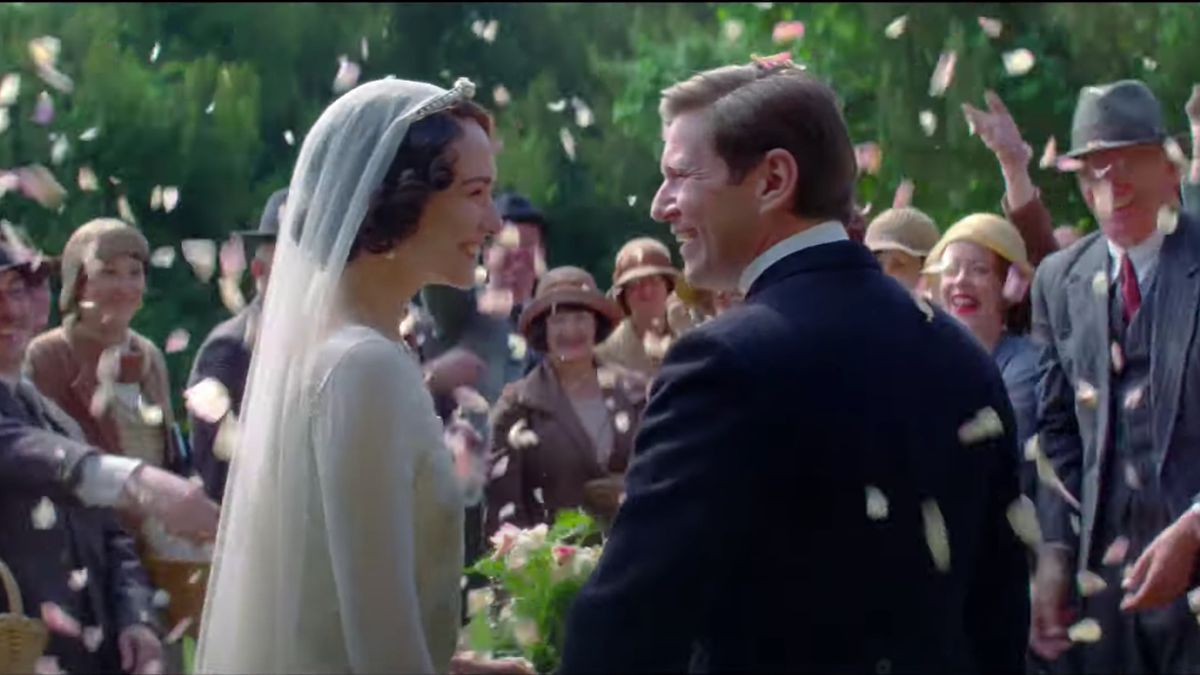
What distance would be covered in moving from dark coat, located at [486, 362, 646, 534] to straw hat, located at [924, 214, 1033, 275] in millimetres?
1436

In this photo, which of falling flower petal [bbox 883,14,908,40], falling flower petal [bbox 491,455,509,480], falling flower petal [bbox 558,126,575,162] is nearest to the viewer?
falling flower petal [bbox 491,455,509,480]

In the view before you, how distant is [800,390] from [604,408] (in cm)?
549

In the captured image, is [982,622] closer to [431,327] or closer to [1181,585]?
[1181,585]

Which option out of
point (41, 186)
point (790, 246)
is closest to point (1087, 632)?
point (790, 246)

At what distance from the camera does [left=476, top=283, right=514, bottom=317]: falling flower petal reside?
9938mm

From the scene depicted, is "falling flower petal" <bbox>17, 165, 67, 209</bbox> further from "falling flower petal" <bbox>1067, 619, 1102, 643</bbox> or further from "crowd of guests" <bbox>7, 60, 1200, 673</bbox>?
"falling flower petal" <bbox>1067, 619, 1102, 643</bbox>

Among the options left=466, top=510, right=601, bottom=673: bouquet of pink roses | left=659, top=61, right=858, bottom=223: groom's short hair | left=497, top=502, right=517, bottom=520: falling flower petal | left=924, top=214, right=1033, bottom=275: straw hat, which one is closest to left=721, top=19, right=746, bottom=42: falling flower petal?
left=497, top=502, right=517, bottom=520: falling flower petal

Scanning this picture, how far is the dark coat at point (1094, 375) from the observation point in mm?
6949

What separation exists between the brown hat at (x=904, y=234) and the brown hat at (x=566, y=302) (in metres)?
1.20

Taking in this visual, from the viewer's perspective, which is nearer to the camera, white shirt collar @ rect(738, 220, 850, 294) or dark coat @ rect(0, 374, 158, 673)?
white shirt collar @ rect(738, 220, 850, 294)

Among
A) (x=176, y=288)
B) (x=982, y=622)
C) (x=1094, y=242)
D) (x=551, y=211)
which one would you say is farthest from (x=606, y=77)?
(x=982, y=622)

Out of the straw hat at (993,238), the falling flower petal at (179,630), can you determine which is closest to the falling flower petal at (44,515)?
the falling flower petal at (179,630)

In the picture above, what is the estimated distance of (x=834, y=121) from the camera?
3996mm

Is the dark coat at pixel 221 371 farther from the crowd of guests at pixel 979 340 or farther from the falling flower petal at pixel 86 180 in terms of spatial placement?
the falling flower petal at pixel 86 180
